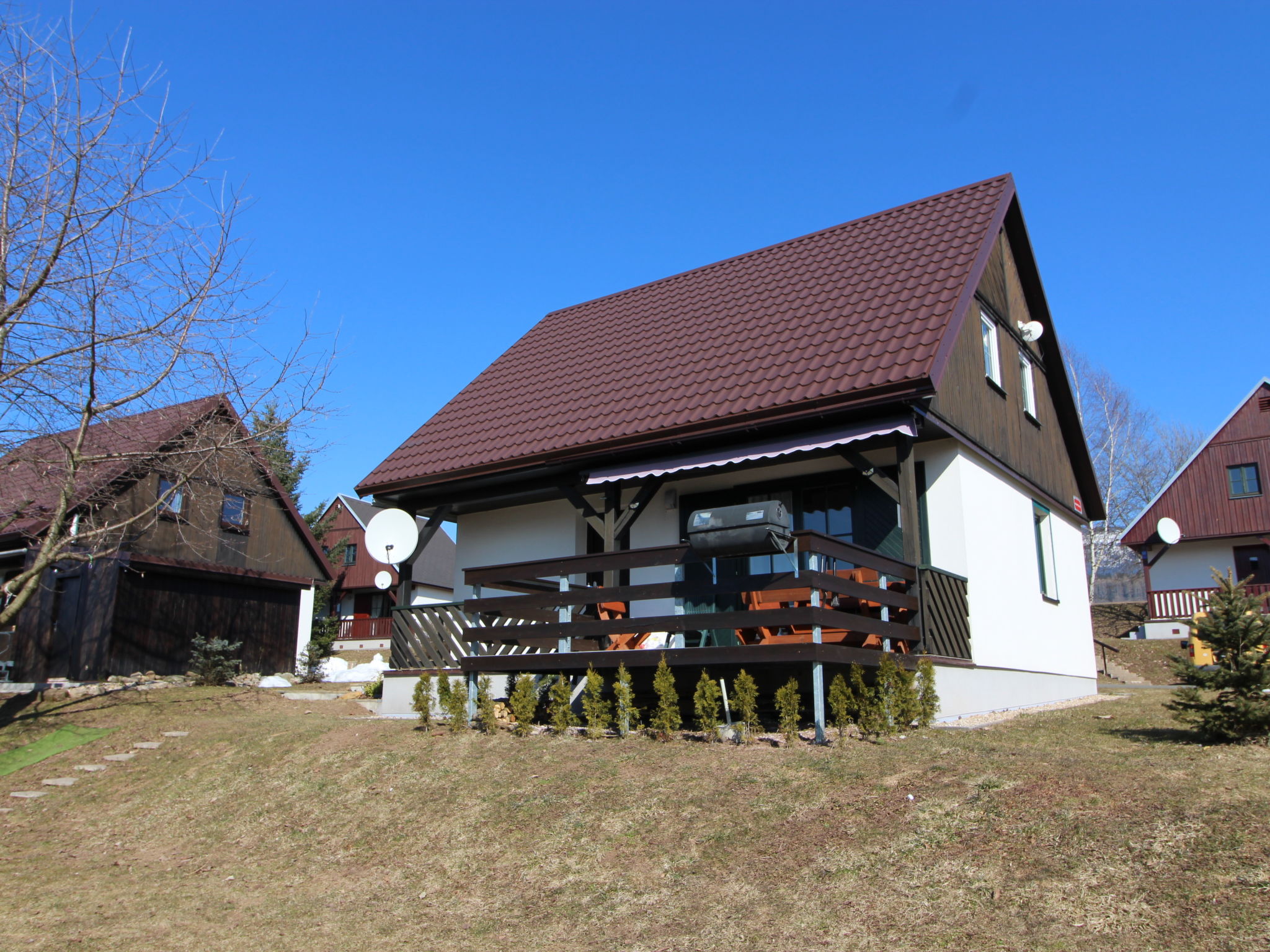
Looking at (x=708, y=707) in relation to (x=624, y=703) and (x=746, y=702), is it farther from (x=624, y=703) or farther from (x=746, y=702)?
(x=624, y=703)

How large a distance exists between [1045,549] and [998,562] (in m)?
2.89

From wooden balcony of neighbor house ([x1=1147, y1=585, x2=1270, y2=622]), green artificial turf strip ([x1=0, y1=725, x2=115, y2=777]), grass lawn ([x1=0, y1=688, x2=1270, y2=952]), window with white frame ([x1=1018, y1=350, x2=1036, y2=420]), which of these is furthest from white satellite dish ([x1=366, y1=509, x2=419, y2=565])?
wooden balcony of neighbor house ([x1=1147, y1=585, x2=1270, y2=622])

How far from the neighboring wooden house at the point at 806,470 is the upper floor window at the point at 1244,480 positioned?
17520 millimetres

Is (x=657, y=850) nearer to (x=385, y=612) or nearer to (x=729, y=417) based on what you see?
(x=729, y=417)

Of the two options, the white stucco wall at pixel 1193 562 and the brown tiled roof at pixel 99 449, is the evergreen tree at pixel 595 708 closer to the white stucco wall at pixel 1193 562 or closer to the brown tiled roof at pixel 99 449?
the brown tiled roof at pixel 99 449

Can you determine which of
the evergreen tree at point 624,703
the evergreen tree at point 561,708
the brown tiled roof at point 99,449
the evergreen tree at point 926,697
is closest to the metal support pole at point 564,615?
the evergreen tree at point 561,708

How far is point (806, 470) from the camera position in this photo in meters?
12.8

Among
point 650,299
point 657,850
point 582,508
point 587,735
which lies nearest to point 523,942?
point 657,850

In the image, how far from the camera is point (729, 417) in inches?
465

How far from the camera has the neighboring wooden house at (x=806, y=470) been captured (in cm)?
1022

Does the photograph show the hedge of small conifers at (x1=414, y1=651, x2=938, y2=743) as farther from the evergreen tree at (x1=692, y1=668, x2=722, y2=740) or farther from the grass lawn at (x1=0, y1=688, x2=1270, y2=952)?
the grass lawn at (x1=0, y1=688, x2=1270, y2=952)

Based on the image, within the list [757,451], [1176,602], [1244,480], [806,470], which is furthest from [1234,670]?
[1244,480]

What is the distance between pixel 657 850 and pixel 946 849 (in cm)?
181

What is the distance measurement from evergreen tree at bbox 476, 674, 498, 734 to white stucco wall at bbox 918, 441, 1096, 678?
548 centimetres
